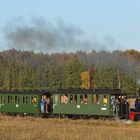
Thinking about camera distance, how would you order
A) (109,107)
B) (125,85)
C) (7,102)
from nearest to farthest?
(109,107) → (7,102) → (125,85)

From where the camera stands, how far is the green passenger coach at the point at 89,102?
35.0 m

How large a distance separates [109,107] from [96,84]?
40932 mm

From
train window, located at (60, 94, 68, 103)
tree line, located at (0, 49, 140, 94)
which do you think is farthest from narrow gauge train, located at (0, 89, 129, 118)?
tree line, located at (0, 49, 140, 94)

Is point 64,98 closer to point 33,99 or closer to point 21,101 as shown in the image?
point 33,99

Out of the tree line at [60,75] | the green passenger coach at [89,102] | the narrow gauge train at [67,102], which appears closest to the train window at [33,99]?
the narrow gauge train at [67,102]

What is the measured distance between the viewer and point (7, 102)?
141ft

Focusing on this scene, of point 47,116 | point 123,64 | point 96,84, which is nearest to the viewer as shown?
point 47,116

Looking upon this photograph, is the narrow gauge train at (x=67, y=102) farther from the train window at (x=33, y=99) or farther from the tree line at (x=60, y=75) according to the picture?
the tree line at (x=60, y=75)

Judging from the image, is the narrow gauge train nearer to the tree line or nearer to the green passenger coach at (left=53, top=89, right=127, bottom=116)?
the green passenger coach at (left=53, top=89, right=127, bottom=116)

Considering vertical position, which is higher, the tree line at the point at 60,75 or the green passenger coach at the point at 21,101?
the tree line at the point at 60,75

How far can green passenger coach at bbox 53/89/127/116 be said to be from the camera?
35031 mm

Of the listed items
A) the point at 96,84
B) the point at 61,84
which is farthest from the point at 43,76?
the point at 96,84

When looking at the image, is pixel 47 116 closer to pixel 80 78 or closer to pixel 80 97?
pixel 80 97

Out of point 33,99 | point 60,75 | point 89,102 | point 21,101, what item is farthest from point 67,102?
point 60,75
